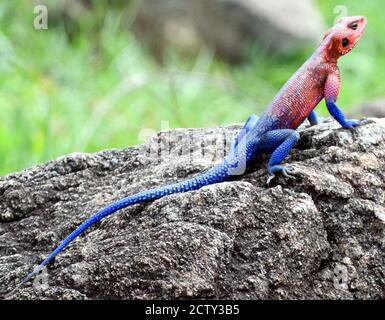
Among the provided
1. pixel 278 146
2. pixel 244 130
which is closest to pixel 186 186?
pixel 278 146

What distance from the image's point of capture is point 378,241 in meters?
2.36

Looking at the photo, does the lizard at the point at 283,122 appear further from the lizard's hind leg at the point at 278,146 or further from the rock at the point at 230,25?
the rock at the point at 230,25

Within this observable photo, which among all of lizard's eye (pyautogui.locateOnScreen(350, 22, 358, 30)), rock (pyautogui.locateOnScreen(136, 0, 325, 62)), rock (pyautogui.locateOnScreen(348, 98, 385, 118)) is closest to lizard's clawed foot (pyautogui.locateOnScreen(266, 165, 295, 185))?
lizard's eye (pyautogui.locateOnScreen(350, 22, 358, 30))

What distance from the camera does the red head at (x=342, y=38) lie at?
3025mm

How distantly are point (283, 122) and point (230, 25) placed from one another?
16.0ft

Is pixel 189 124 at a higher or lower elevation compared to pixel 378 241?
higher

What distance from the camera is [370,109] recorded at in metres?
4.65

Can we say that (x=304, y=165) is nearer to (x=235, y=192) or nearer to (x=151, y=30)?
(x=235, y=192)

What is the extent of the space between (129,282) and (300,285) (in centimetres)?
51

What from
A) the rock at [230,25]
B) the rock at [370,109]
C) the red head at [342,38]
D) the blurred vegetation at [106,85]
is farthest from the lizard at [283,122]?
the rock at [230,25]

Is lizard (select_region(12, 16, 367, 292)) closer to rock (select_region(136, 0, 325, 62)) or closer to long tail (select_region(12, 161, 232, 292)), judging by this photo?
long tail (select_region(12, 161, 232, 292))
